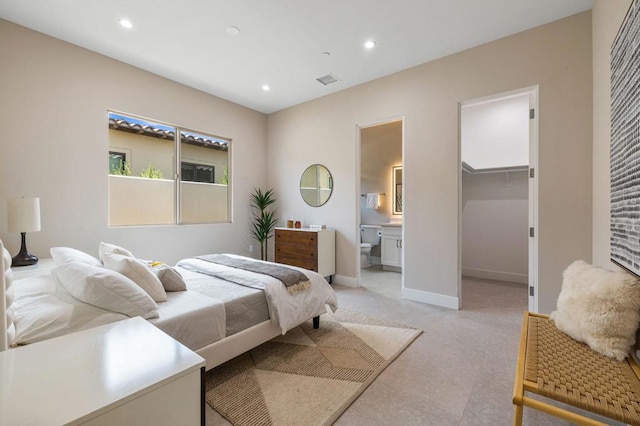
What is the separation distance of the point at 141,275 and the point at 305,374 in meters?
1.35

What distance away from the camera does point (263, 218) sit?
5094 mm

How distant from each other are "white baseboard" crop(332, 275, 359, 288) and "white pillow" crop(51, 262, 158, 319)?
304cm

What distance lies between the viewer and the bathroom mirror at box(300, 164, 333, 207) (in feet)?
15.1

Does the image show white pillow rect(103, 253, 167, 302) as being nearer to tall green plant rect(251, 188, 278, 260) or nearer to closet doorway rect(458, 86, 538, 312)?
tall green plant rect(251, 188, 278, 260)

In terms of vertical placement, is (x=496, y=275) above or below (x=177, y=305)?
below

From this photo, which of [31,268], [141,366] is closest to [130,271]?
[141,366]

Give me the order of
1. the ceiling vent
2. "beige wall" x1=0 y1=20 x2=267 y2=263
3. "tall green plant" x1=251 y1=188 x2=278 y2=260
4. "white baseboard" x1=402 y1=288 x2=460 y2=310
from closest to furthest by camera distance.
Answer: "beige wall" x1=0 y1=20 x2=267 y2=263 → "white baseboard" x1=402 y1=288 x2=460 y2=310 → the ceiling vent → "tall green plant" x1=251 y1=188 x2=278 y2=260

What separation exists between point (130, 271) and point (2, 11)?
116 inches

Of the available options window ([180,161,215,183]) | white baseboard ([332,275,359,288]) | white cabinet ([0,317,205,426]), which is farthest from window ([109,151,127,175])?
white baseboard ([332,275,359,288])

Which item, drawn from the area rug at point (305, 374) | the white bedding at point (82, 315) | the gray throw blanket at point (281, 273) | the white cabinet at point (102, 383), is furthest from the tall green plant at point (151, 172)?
the white cabinet at point (102, 383)

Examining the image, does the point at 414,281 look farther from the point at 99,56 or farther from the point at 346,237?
the point at 99,56

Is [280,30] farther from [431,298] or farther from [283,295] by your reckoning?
[431,298]

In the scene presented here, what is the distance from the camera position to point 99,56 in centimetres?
332

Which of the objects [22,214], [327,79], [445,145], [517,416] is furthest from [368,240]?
[22,214]
